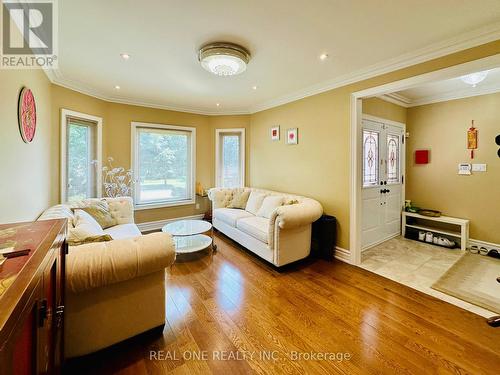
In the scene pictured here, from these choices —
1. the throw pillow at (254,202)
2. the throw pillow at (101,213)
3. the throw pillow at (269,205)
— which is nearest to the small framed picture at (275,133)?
the throw pillow at (254,202)

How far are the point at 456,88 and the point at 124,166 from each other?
609cm

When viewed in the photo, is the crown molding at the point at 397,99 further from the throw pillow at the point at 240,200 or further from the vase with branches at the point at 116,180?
the vase with branches at the point at 116,180

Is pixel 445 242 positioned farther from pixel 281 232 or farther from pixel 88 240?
pixel 88 240

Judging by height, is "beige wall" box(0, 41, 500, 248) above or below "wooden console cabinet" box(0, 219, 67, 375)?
above

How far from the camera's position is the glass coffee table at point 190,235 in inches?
125

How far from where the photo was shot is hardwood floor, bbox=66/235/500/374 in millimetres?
1568

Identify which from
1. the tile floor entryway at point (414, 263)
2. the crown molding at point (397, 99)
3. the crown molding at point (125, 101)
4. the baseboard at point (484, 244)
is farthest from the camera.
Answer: the crown molding at point (397, 99)

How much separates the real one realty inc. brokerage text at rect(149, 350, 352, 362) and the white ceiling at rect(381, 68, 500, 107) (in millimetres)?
3929

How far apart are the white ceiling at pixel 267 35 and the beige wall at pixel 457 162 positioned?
220cm

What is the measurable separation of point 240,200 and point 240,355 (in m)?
2.96

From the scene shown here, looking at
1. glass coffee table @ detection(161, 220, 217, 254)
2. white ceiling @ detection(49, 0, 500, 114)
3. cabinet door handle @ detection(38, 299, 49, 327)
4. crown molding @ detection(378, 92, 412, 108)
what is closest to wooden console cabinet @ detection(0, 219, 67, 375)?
cabinet door handle @ detection(38, 299, 49, 327)

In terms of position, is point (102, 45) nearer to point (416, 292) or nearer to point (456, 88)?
point (416, 292)

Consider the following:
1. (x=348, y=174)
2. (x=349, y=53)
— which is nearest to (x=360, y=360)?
(x=348, y=174)

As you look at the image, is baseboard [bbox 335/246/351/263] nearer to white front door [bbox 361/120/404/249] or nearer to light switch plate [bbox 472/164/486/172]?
white front door [bbox 361/120/404/249]
